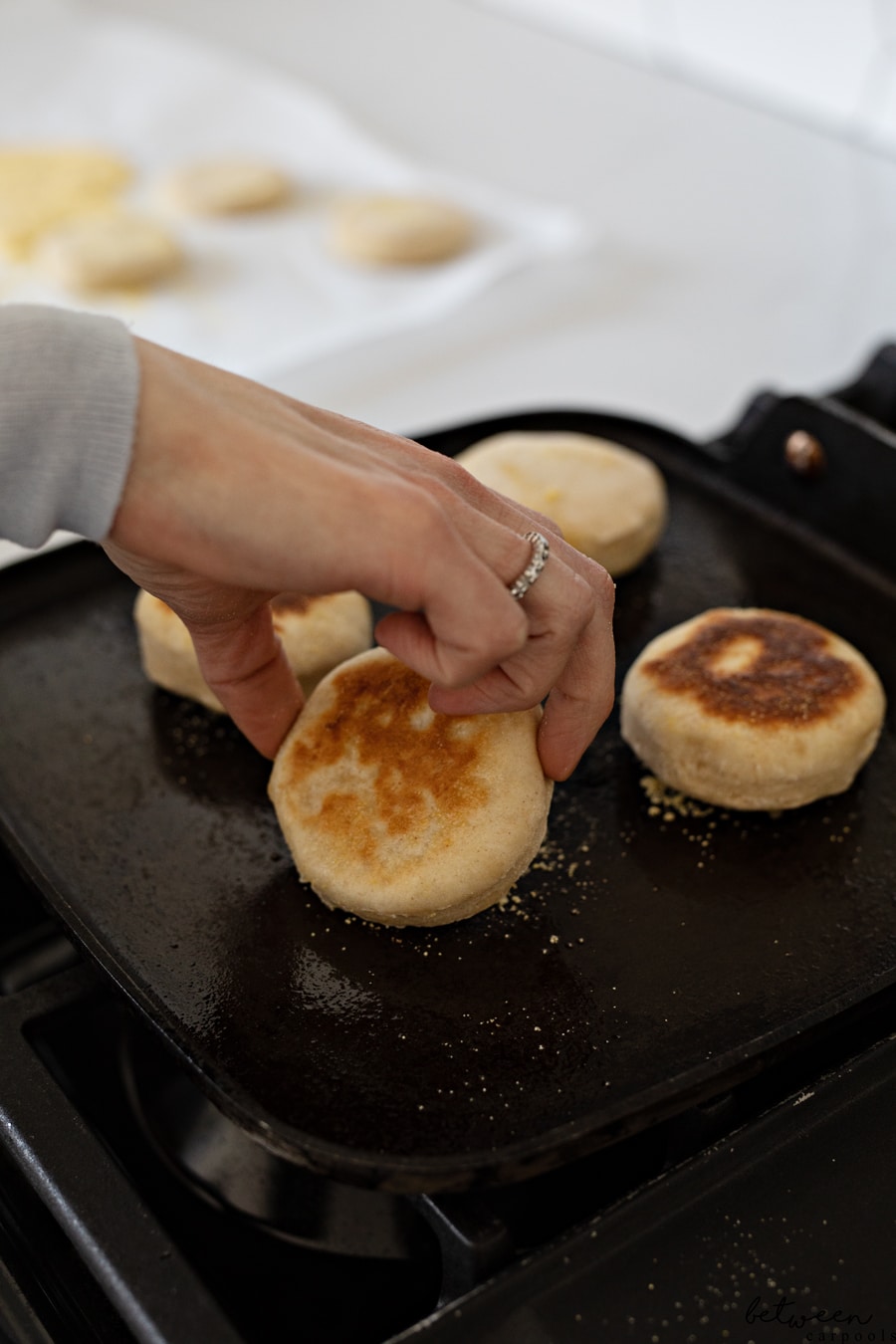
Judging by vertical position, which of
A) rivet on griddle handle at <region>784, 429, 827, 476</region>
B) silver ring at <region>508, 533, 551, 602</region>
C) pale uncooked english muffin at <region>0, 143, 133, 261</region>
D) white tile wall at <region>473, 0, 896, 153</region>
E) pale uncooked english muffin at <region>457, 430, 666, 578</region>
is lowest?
pale uncooked english muffin at <region>0, 143, 133, 261</region>

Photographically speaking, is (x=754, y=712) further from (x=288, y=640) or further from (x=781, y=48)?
(x=781, y=48)

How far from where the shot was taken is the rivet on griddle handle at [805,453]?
141 cm

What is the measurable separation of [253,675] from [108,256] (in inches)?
59.1

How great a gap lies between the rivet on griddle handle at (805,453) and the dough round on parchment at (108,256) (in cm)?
137

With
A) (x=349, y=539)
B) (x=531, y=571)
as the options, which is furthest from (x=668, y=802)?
(x=349, y=539)

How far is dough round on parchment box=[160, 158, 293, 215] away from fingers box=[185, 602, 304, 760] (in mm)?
1706

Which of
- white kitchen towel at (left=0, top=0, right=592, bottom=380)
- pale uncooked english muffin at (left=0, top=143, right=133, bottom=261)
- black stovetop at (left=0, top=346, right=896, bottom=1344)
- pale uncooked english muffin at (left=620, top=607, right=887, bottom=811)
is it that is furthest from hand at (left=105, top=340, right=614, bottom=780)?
pale uncooked english muffin at (left=0, top=143, right=133, bottom=261)

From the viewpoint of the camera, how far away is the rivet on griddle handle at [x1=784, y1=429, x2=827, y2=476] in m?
1.41

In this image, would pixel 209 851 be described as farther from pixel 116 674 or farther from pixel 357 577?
pixel 357 577

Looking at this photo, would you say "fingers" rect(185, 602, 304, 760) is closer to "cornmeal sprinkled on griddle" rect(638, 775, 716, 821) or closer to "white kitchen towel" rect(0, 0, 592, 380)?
"cornmeal sprinkled on griddle" rect(638, 775, 716, 821)

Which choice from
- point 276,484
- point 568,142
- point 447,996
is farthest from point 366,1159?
point 568,142

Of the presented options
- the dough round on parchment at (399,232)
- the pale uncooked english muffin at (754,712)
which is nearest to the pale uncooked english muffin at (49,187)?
the dough round on parchment at (399,232)

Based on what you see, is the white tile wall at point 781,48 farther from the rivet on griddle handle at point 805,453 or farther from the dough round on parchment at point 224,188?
the rivet on griddle handle at point 805,453

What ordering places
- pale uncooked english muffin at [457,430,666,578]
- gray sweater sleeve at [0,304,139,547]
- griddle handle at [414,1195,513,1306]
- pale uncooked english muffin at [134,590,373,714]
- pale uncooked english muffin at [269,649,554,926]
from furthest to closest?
pale uncooked english muffin at [457,430,666,578]
pale uncooked english muffin at [134,590,373,714]
pale uncooked english muffin at [269,649,554,926]
griddle handle at [414,1195,513,1306]
gray sweater sleeve at [0,304,139,547]
